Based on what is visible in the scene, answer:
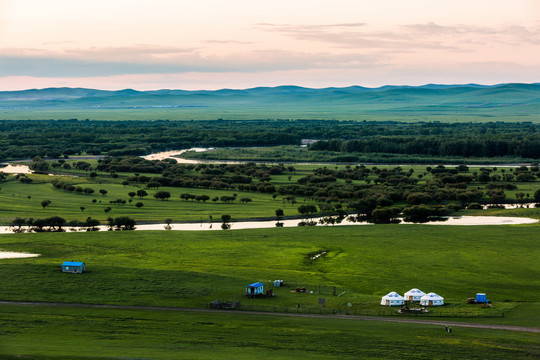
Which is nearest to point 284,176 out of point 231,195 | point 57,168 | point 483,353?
point 231,195

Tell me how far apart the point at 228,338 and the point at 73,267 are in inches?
876

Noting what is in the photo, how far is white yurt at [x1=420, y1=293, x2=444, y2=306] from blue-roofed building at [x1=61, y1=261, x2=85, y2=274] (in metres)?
30.9

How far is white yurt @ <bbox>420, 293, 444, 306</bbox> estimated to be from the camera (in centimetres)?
5416

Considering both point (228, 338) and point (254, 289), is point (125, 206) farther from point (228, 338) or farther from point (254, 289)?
point (228, 338)

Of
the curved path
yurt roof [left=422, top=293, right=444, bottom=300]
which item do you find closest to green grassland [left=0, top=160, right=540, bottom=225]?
the curved path

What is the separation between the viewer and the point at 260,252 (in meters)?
76.4

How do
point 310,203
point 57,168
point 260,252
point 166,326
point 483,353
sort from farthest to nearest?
point 57,168, point 310,203, point 260,252, point 166,326, point 483,353

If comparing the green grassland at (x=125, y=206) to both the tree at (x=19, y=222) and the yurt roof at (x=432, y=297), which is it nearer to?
the tree at (x=19, y=222)

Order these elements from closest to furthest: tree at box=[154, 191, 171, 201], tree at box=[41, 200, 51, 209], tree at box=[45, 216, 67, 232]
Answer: tree at box=[45, 216, 67, 232] → tree at box=[41, 200, 51, 209] → tree at box=[154, 191, 171, 201]

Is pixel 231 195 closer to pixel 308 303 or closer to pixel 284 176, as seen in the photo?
pixel 284 176

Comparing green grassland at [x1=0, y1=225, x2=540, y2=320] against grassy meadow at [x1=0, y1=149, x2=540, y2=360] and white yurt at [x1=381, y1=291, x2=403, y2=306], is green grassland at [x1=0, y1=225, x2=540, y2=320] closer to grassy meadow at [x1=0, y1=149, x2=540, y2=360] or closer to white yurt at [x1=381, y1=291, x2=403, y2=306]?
grassy meadow at [x1=0, y1=149, x2=540, y2=360]

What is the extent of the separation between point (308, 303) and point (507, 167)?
128983mm

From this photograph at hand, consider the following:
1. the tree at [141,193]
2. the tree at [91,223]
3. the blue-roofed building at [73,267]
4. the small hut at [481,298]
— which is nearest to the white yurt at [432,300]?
the small hut at [481,298]

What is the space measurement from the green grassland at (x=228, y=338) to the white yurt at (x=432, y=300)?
5361mm
